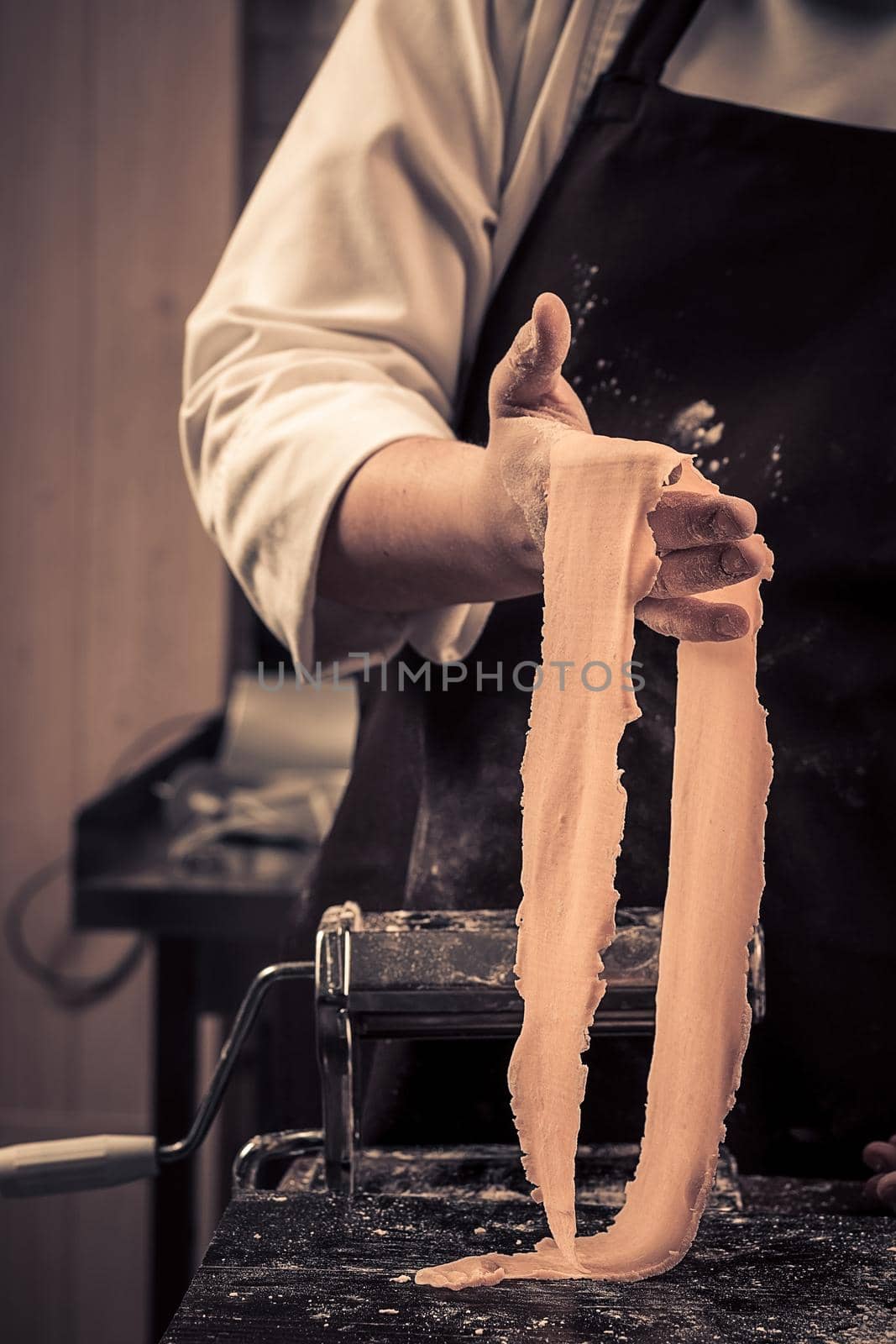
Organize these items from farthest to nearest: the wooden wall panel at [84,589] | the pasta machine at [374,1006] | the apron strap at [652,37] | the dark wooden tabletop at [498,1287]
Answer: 1. the wooden wall panel at [84,589]
2. the apron strap at [652,37]
3. the pasta machine at [374,1006]
4. the dark wooden tabletop at [498,1287]

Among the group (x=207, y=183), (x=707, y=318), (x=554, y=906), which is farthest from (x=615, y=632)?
(x=207, y=183)

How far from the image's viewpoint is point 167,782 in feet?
4.85

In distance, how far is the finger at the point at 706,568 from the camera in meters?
0.50

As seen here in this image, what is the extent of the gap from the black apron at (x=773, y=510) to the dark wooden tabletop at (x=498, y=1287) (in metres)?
0.10

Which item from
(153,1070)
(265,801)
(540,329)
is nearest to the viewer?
(540,329)

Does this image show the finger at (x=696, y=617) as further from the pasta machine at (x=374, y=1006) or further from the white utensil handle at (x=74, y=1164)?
the white utensil handle at (x=74, y=1164)

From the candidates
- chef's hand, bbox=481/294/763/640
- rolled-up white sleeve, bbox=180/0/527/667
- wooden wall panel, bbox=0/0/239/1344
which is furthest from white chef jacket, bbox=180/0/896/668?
wooden wall panel, bbox=0/0/239/1344

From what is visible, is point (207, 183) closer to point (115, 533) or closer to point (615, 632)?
point (115, 533)

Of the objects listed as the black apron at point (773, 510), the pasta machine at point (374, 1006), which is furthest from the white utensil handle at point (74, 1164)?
the black apron at point (773, 510)

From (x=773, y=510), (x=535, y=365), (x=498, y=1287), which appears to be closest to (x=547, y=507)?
(x=535, y=365)

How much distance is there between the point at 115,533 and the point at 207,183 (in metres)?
0.48

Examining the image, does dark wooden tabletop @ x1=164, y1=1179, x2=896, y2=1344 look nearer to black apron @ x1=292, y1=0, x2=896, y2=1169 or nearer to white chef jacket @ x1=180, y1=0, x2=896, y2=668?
black apron @ x1=292, y1=0, x2=896, y2=1169

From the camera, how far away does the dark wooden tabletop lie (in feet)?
1.50

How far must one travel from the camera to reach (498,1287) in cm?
49
